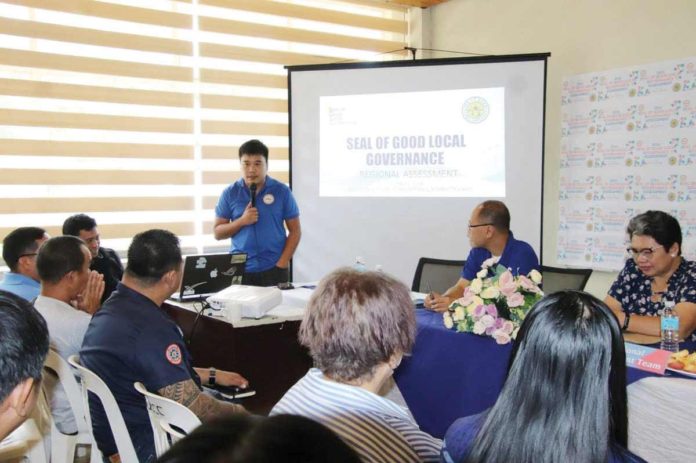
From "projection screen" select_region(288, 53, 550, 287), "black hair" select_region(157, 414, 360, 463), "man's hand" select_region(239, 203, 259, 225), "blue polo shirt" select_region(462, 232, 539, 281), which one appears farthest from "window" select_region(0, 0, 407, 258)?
"black hair" select_region(157, 414, 360, 463)

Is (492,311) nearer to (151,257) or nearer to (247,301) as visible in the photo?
(247,301)

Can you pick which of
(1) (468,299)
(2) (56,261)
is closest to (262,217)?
(2) (56,261)

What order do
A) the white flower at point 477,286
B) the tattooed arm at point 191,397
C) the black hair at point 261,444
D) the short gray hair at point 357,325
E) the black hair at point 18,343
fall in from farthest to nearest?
the white flower at point 477,286, the tattooed arm at point 191,397, the short gray hair at point 357,325, the black hair at point 18,343, the black hair at point 261,444

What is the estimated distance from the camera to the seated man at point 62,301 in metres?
2.48

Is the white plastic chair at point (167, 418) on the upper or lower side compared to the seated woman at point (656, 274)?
lower

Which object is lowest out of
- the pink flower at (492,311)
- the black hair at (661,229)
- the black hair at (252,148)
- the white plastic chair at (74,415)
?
the white plastic chair at (74,415)

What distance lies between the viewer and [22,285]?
3076 mm

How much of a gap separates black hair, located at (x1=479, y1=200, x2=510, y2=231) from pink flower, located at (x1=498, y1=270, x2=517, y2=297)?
83 centimetres

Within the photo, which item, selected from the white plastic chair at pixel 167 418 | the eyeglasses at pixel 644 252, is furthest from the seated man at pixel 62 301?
the eyeglasses at pixel 644 252

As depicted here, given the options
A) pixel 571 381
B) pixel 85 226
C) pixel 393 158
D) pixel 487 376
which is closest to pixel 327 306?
pixel 571 381

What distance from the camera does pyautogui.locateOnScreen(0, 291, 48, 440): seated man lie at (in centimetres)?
121

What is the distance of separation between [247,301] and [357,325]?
5.42ft

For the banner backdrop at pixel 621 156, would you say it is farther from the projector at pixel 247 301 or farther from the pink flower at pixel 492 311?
the projector at pixel 247 301

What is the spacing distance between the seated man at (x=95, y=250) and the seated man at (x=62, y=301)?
3.40 feet
